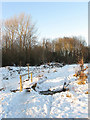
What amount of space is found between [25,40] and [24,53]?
420 centimetres

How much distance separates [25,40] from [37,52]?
3.93 meters

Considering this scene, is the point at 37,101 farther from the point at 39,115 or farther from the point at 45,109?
the point at 39,115

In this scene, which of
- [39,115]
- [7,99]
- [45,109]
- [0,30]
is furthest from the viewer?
[0,30]

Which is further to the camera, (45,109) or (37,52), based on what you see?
(37,52)

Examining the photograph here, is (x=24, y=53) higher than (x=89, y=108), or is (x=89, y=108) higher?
(x=24, y=53)

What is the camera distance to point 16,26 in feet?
63.6

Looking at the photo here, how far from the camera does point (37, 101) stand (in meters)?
3.89

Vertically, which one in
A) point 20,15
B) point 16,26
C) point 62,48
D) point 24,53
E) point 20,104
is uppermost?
point 20,15

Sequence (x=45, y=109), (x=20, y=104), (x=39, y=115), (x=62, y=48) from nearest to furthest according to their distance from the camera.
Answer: (x=39, y=115), (x=45, y=109), (x=20, y=104), (x=62, y=48)

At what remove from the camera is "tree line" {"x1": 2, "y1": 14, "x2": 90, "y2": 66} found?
50.9 ft

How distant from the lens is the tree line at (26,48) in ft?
50.9

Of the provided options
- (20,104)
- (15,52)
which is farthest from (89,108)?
(15,52)

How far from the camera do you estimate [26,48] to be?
59.3 feet

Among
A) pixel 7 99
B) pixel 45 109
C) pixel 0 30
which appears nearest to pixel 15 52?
pixel 0 30
